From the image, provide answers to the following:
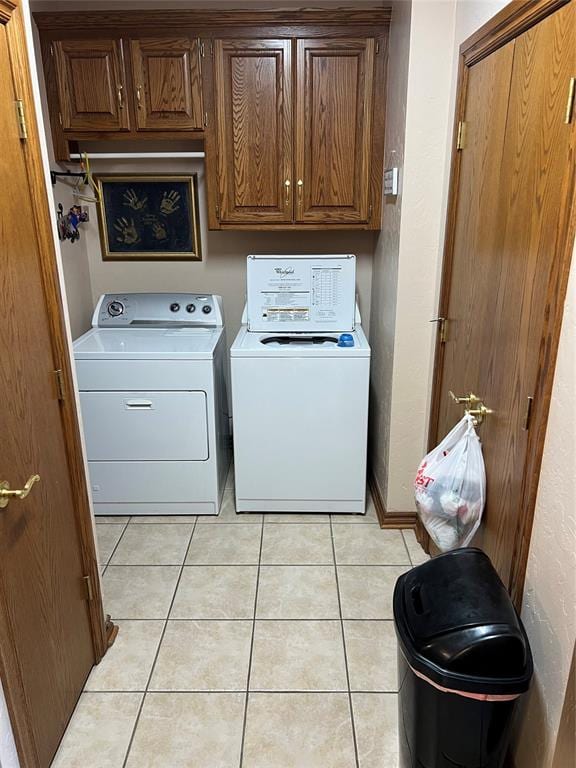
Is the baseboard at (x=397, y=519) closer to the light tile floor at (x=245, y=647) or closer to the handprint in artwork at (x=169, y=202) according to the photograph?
the light tile floor at (x=245, y=647)

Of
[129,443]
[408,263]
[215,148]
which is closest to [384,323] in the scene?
[408,263]

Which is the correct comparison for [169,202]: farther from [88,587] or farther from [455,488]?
[455,488]

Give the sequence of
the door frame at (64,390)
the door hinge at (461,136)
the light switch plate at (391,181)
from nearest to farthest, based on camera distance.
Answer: the door frame at (64,390) < the door hinge at (461,136) < the light switch plate at (391,181)

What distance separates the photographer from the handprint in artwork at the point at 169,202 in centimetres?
306

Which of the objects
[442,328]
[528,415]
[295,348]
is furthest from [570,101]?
[295,348]

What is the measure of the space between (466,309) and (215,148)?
1.53m

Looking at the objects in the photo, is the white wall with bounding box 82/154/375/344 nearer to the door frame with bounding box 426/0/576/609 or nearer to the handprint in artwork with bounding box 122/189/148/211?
the handprint in artwork with bounding box 122/189/148/211

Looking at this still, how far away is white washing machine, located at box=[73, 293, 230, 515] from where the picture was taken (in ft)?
8.54

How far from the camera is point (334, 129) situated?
264 cm

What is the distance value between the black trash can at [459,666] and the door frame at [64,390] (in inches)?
36.8

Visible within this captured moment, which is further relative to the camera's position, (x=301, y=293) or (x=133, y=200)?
(x=133, y=200)

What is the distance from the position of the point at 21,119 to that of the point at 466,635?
63.0 inches

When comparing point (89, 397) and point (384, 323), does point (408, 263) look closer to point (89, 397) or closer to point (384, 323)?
point (384, 323)

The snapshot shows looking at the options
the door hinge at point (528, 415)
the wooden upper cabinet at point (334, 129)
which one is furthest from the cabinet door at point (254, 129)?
the door hinge at point (528, 415)
